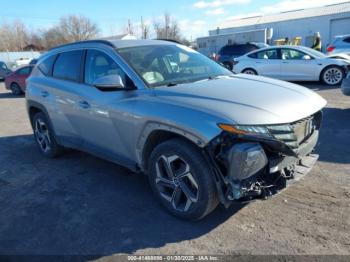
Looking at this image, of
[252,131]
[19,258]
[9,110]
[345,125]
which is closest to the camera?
[252,131]

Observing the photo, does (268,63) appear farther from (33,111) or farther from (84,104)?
(84,104)

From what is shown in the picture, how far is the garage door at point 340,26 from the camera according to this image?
115ft

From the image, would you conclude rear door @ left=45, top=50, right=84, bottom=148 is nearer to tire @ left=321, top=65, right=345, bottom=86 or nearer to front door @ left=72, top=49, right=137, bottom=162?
front door @ left=72, top=49, right=137, bottom=162

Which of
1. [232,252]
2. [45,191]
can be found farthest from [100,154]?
[232,252]

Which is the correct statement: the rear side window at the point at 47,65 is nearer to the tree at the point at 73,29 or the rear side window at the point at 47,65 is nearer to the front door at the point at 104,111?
the front door at the point at 104,111

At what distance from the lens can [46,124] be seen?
5.41 meters

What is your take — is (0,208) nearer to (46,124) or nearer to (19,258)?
(19,258)

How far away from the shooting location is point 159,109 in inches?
130

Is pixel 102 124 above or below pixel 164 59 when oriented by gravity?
below

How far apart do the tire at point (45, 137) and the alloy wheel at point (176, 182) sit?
257 centimetres

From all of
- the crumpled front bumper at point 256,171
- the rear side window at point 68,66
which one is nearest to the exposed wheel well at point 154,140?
the crumpled front bumper at point 256,171

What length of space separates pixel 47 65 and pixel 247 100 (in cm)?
367

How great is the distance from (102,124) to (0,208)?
1620 millimetres

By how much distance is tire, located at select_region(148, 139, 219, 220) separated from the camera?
Answer: 306 cm
